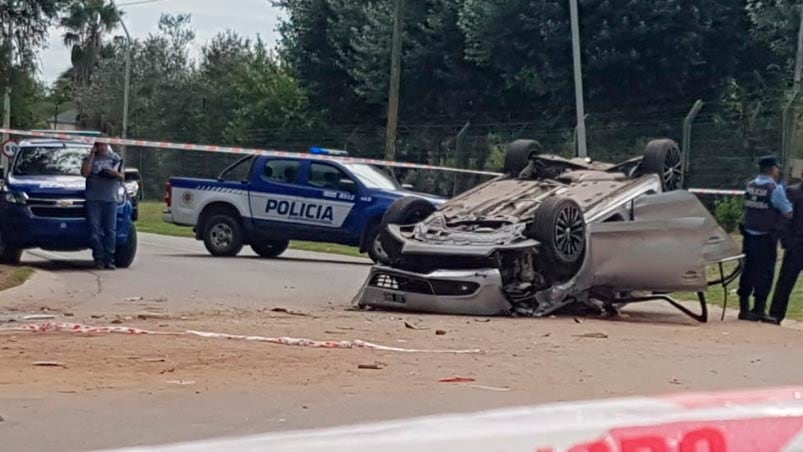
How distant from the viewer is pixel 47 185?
18.1m

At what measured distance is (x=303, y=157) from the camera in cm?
2102

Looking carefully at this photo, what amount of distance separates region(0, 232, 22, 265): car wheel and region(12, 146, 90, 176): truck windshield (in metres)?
1.14

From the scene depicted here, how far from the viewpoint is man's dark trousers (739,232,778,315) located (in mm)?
13633

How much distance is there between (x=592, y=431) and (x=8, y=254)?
16.7 meters

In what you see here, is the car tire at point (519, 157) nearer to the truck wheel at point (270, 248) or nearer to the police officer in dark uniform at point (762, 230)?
the police officer in dark uniform at point (762, 230)

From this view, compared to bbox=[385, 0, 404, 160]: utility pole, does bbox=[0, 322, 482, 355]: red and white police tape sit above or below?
below

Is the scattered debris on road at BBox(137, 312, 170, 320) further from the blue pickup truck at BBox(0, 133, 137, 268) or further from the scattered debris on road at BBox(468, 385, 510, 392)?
the blue pickup truck at BBox(0, 133, 137, 268)

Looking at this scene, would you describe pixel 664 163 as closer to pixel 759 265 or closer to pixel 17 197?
pixel 759 265

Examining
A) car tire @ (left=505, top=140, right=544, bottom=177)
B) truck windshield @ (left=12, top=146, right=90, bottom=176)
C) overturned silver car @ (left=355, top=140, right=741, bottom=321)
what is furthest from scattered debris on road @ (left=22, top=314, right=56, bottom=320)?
truck windshield @ (left=12, top=146, right=90, bottom=176)

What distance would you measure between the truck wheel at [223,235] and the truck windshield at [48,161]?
310 cm

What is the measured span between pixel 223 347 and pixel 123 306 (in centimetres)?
370

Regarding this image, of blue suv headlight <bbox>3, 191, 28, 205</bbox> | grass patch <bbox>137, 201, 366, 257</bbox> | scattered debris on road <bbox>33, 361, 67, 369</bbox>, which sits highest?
blue suv headlight <bbox>3, 191, 28, 205</bbox>

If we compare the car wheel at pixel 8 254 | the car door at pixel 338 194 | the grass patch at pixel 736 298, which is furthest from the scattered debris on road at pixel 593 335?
the car wheel at pixel 8 254

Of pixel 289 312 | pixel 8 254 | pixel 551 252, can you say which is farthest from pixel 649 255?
pixel 8 254
